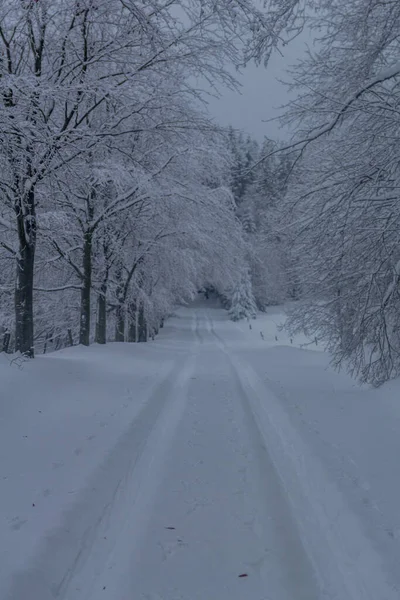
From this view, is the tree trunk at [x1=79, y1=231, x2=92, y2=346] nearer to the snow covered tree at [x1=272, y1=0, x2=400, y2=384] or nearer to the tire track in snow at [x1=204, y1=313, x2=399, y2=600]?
the snow covered tree at [x1=272, y1=0, x2=400, y2=384]

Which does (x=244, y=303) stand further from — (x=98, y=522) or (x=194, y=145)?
(x=98, y=522)

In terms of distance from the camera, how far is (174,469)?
5.12 metres

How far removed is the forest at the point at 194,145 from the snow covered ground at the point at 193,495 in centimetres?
230

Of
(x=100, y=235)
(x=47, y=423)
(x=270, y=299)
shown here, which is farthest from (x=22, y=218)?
(x=270, y=299)

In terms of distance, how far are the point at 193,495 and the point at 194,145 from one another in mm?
9677

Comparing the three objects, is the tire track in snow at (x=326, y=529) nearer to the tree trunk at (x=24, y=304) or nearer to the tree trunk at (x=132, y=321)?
the tree trunk at (x=24, y=304)

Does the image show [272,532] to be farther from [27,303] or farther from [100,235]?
[100,235]

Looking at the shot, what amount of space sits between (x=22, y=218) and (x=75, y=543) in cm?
733

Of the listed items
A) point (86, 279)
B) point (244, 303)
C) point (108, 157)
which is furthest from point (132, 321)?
point (244, 303)

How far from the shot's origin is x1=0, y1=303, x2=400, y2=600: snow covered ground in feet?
10.1

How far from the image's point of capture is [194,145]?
1212cm

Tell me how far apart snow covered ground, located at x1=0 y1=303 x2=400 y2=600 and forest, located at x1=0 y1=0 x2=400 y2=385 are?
2.30m

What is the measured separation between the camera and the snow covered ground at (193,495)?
3.09 metres

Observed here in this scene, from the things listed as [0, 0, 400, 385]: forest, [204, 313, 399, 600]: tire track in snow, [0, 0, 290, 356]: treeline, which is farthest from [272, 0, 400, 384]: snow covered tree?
[204, 313, 399, 600]: tire track in snow
